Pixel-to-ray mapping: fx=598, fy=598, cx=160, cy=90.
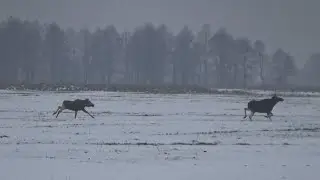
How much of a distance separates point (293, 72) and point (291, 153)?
4750 inches

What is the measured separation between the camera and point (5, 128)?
98.2 feet

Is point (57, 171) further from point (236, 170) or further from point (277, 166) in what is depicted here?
point (277, 166)

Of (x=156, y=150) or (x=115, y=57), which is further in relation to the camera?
(x=115, y=57)

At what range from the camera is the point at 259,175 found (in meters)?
16.9

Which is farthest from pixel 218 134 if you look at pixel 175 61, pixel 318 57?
pixel 318 57

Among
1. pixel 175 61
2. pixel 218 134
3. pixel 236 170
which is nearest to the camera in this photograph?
pixel 236 170

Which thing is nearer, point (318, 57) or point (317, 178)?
point (317, 178)

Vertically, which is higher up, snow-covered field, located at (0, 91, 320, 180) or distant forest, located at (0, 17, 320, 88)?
distant forest, located at (0, 17, 320, 88)

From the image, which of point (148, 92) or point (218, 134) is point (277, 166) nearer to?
A: point (218, 134)

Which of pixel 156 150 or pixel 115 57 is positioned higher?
pixel 115 57

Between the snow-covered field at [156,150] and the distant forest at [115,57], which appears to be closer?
the snow-covered field at [156,150]

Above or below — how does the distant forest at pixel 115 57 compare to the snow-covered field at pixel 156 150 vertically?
above

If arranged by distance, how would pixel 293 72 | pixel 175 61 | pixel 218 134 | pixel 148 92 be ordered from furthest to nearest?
pixel 293 72, pixel 175 61, pixel 148 92, pixel 218 134

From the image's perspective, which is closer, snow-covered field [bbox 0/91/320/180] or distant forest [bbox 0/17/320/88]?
snow-covered field [bbox 0/91/320/180]
